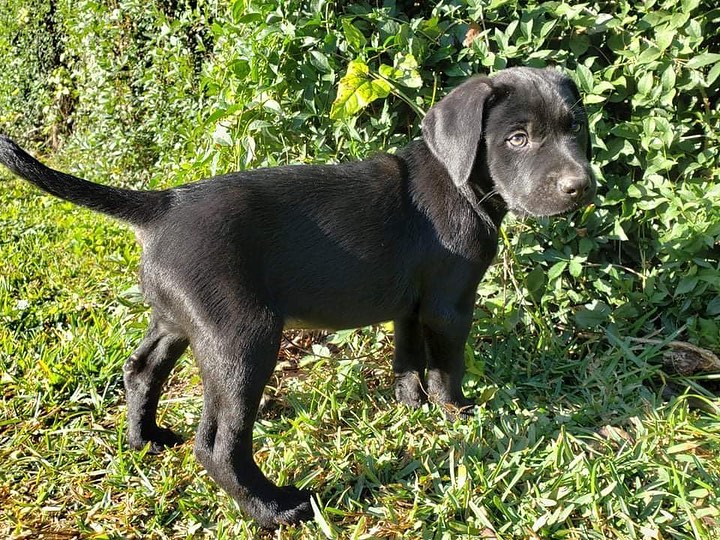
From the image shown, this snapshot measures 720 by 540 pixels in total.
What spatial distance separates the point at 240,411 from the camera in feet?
8.16

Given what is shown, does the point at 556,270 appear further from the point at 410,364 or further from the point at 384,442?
the point at 384,442

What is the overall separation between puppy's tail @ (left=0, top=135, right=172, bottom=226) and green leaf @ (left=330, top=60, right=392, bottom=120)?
130cm

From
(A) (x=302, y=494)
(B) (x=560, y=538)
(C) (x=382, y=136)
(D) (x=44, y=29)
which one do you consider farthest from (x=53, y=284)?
(D) (x=44, y=29)

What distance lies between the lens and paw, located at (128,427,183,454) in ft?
10.1

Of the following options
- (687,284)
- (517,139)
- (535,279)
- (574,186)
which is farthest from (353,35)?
(687,284)

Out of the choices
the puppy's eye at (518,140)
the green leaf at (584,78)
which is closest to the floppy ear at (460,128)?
the puppy's eye at (518,140)

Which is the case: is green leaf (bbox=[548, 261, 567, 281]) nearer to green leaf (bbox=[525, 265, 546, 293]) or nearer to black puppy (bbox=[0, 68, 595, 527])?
green leaf (bbox=[525, 265, 546, 293])

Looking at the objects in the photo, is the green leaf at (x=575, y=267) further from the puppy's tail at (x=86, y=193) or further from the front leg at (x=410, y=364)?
the puppy's tail at (x=86, y=193)

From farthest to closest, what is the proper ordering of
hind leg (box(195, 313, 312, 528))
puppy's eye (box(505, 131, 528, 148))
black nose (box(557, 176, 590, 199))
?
puppy's eye (box(505, 131, 528, 148)) < black nose (box(557, 176, 590, 199)) < hind leg (box(195, 313, 312, 528))

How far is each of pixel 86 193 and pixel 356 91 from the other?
1647mm

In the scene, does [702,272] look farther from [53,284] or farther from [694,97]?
[53,284]

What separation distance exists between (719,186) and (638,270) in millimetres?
713

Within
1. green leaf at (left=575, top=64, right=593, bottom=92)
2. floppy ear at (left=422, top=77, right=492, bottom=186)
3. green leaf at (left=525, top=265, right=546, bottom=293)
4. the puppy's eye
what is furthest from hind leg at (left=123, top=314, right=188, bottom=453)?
green leaf at (left=575, top=64, right=593, bottom=92)

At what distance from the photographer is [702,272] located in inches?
142
